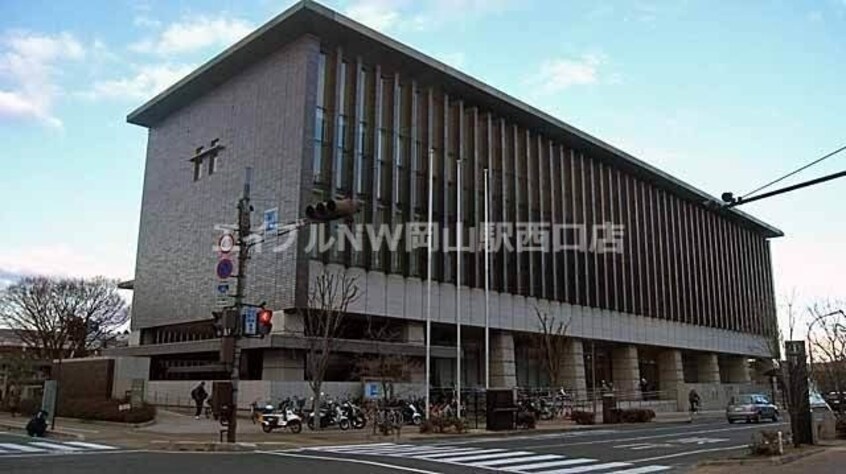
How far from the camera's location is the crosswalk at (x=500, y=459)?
54.3ft

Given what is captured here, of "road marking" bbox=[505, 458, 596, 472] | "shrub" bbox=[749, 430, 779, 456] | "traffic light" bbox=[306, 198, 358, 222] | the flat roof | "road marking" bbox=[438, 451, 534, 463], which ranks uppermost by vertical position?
the flat roof

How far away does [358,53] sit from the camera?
44.3 metres

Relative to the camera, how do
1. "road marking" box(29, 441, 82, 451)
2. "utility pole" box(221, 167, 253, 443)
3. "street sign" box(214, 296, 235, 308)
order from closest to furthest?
"road marking" box(29, 441, 82, 451), "utility pole" box(221, 167, 253, 443), "street sign" box(214, 296, 235, 308)

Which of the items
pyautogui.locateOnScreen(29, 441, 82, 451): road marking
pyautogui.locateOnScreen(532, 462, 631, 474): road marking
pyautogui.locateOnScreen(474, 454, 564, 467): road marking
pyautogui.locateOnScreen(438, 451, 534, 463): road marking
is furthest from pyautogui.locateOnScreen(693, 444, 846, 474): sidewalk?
pyautogui.locateOnScreen(29, 441, 82, 451): road marking

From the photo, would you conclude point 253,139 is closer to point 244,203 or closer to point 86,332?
point 244,203

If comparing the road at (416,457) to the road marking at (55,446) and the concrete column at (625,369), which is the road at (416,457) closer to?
the road marking at (55,446)

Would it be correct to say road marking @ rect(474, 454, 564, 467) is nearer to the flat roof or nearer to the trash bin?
the trash bin

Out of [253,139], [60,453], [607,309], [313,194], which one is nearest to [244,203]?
[60,453]

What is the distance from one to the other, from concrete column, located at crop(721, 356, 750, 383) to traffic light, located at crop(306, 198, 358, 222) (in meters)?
73.3

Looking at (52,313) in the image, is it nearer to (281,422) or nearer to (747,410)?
(281,422)

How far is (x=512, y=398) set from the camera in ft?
105

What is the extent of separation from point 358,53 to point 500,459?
3063cm

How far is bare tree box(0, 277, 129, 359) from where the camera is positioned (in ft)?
201

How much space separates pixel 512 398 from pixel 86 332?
43355 millimetres
